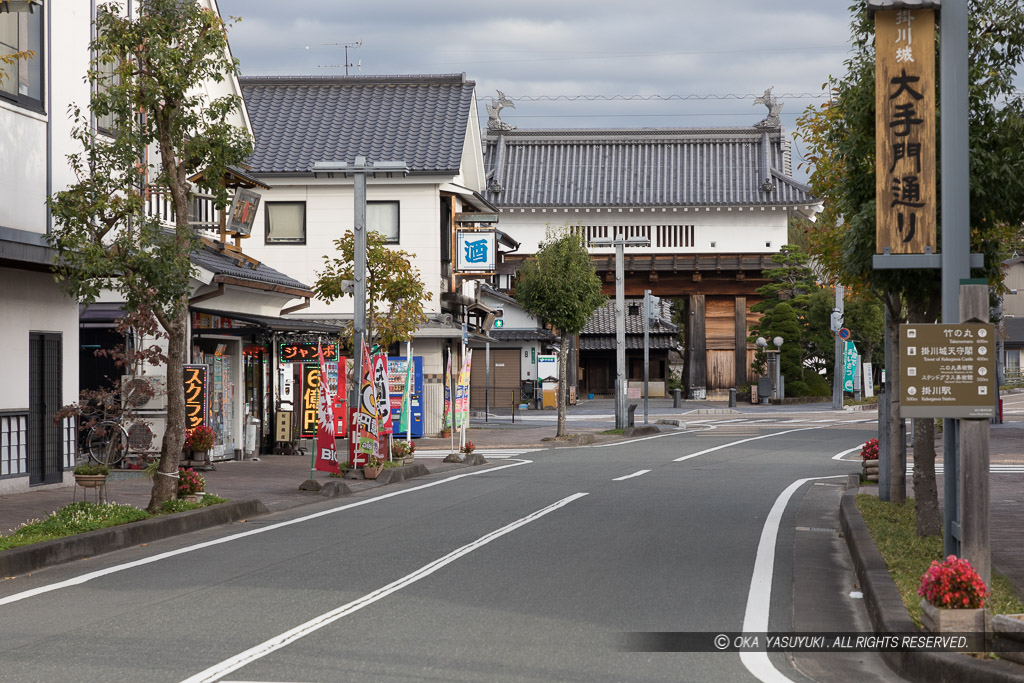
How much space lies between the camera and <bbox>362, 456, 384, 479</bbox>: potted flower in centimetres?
1873

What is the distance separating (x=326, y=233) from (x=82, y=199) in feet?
66.2

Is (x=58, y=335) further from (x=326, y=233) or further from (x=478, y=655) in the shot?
(x=326, y=233)

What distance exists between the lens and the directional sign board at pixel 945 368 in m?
7.57

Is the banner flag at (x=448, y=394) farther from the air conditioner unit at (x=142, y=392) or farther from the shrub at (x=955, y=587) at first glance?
the shrub at (x=955, y=587)

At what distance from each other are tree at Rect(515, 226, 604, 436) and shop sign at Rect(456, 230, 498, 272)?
172cm

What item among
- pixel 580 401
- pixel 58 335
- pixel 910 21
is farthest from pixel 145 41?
pixel 580 401

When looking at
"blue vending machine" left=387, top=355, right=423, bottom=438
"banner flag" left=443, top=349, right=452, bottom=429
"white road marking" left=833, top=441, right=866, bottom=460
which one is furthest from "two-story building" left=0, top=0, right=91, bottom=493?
"banner flag" left=443, top=349, right=452, bottom=429

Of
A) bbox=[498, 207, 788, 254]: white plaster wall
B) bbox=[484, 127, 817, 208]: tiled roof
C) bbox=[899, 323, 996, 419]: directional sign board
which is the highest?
bbox=[484, 127, 817, 208]: tiled roof

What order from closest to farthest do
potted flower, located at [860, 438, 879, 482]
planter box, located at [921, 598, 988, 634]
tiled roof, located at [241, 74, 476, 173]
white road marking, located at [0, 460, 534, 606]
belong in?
planter box, located at [921, 598, 988, 634] < white road marking, located at [0, 460, 534, 606] < potted flower, located at [860, 438, 879, 482] < tiled roof, located at [241, 74, 476, 173]

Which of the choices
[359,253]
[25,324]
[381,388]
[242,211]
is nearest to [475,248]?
[242,211]

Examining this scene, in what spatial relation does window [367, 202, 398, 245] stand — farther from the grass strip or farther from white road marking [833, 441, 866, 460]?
the grass strip

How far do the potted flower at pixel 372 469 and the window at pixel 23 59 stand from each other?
7.39m

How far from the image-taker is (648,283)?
170 ft

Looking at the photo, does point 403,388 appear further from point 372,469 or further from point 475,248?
point 372,469
